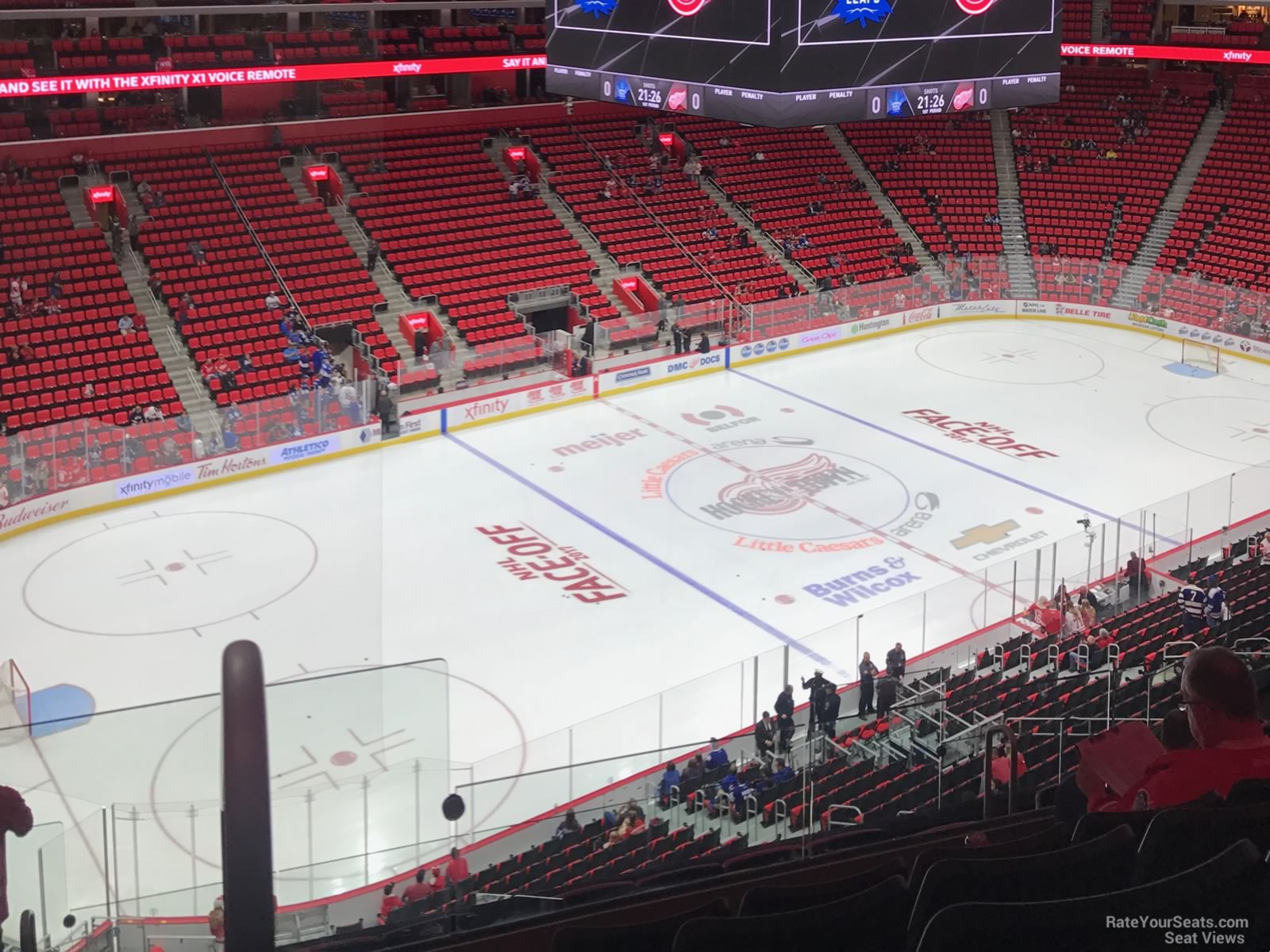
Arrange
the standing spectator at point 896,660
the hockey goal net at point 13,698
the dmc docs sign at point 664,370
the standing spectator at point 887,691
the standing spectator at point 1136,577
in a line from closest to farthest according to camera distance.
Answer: the standing spectator at point 887,691 → the hockey goal net at point 13,698 → the standing spectator at point 896,660 → the standing spectator at point 1136,577 → the dmc docs sign at point 664,370

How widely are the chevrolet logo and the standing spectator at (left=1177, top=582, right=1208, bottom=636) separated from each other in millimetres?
4664

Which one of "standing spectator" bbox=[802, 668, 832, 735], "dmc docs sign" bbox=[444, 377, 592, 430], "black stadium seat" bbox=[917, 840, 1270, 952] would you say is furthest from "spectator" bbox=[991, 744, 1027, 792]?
"dmc docs sign" bbox=[444, 377, 592, 430]

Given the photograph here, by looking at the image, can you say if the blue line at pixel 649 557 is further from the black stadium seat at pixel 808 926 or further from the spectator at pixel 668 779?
the black stadium seat at pixel 808 926

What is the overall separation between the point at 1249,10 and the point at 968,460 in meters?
24.4

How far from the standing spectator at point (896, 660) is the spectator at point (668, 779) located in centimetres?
476

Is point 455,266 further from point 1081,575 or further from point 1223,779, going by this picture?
point 1223,779

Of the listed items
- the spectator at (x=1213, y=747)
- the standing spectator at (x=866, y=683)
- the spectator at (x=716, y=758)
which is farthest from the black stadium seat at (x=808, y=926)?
the standing spectator at (x=866, y=683)

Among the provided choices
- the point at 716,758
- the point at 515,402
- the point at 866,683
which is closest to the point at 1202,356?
the point at 515,402

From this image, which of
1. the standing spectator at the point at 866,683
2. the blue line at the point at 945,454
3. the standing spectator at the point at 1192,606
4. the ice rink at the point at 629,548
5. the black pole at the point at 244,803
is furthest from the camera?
the blue line at the point at 945,454

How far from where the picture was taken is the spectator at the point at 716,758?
9539mm

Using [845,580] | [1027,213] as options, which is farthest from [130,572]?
[1027,213]

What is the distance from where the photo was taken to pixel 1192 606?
1413cm

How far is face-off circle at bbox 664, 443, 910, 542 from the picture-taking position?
2009 centimetres

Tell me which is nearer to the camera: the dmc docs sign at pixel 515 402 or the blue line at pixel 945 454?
the blue line at pixel 945 454
